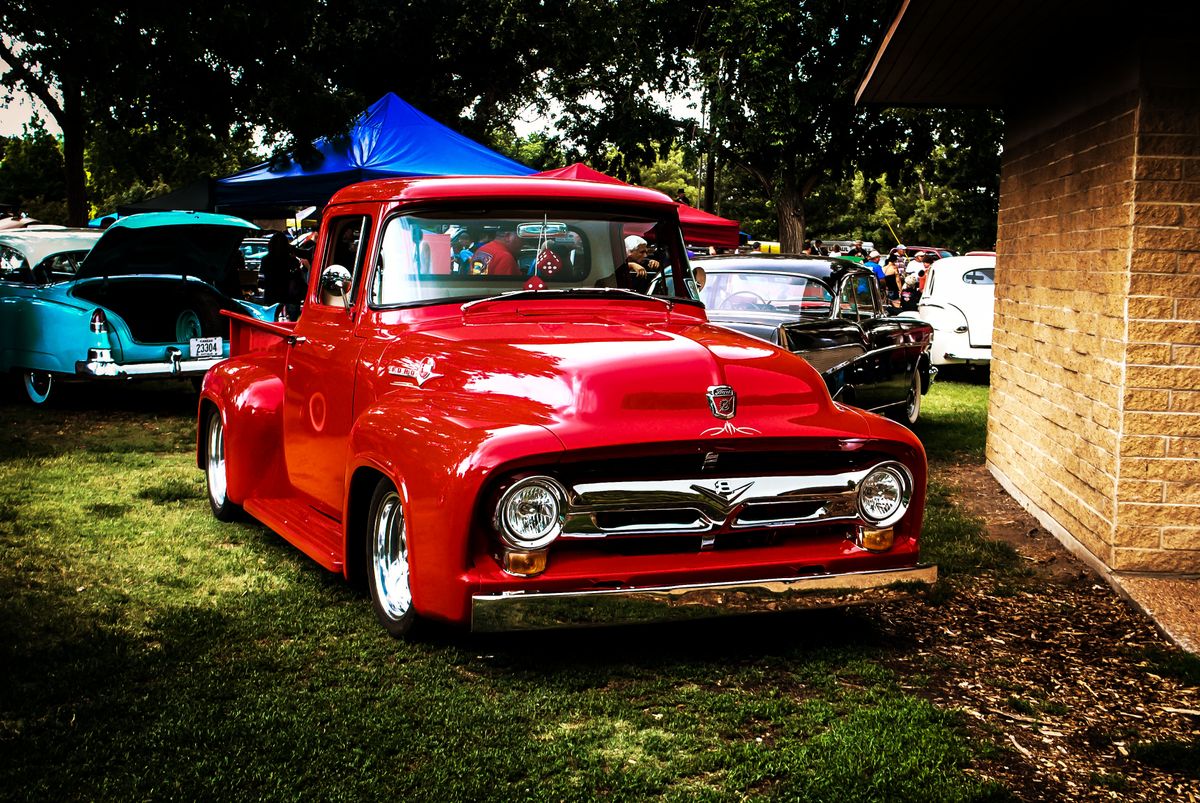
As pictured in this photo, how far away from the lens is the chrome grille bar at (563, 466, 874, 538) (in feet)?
14.4

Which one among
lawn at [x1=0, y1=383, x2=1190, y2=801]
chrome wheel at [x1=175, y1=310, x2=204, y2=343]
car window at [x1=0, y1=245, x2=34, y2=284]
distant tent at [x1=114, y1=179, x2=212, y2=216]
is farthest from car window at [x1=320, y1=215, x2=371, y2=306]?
distant tent at [x1=114, y1=179, x2=212, y2=216]

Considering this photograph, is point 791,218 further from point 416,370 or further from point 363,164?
point 416,370

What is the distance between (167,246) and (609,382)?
920 centimetres

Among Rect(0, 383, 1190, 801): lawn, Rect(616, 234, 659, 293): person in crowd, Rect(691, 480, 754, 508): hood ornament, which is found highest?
Rect(616, 234, 659, 293): person in crowd

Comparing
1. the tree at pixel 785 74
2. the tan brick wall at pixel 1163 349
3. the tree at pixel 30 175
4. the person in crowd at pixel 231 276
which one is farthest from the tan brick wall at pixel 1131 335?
the tree at pixel 30 175

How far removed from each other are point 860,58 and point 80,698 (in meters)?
24.9

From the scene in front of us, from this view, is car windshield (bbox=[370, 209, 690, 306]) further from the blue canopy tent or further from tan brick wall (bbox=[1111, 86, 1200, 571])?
the blue canopy tent

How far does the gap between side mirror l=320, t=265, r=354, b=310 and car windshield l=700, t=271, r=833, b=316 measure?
5.50 m

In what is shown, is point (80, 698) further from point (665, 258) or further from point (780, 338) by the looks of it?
point (780, 338)

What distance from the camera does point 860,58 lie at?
2644 centimetres

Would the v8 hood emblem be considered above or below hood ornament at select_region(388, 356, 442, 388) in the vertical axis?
below

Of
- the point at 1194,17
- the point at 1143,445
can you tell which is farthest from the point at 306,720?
the point at 1194,17

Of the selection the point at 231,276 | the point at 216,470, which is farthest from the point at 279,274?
the point at 216,470

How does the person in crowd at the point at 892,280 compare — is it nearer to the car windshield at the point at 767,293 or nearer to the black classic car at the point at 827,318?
the black classic car at the point at 827,318
